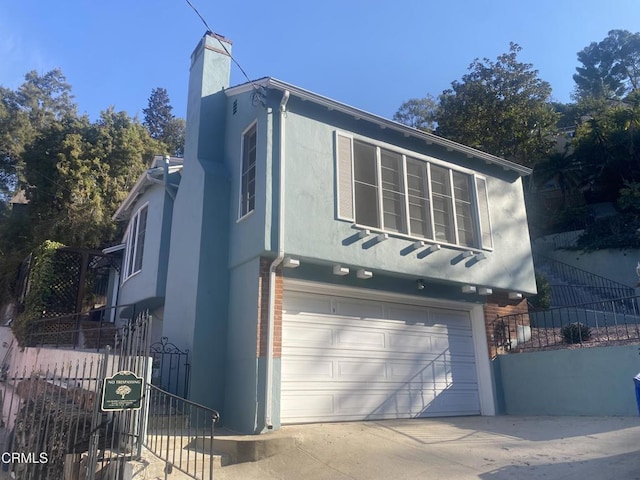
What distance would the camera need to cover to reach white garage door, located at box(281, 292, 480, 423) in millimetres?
8539

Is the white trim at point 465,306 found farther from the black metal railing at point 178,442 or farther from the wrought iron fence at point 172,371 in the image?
the black metal railing at point 178,442

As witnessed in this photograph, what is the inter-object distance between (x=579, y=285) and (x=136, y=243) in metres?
15.7

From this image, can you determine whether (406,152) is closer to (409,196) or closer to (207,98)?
(409,196)

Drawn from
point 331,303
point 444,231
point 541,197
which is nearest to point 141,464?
point 331,303

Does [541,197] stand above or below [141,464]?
above

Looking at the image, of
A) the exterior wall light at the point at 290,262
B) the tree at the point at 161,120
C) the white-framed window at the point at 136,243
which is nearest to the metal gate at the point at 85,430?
the exterior wall light at the point at 290,262

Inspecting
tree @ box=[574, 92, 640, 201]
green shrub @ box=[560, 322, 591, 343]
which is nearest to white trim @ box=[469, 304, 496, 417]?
green shrub @ box=[560, 322, 591, 343]

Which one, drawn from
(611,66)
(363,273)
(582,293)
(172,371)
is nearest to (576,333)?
(363,273)

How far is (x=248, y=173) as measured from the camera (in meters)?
9.33

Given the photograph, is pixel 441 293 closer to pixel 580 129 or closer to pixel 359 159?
pixel 359 159

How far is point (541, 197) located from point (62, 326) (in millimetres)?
23125

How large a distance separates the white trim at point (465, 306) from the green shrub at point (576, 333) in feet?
5.37

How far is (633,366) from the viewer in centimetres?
848

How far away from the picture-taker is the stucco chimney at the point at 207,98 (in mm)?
10375
